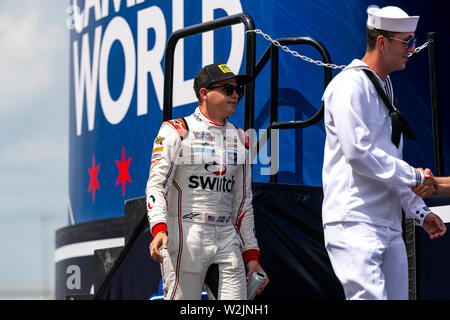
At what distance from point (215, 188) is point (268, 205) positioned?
2.27 feet

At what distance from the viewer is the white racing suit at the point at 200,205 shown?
3.48 metres

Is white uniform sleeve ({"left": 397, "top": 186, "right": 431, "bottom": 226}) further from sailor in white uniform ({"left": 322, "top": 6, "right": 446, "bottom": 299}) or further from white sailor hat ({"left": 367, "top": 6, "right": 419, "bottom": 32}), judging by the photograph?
white sailor hat ({"left": 367, "top": 6, "right": 419, "bottom": 32})

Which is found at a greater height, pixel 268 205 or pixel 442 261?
pixel 268 205

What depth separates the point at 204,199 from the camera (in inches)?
141

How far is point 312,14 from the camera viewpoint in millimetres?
5227

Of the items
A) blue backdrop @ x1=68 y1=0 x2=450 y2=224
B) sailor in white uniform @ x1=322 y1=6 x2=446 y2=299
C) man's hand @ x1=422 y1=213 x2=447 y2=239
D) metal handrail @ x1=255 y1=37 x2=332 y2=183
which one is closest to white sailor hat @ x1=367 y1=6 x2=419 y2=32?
sailor in white uniform @ x1=322 y1=6 x2=446 y2=299

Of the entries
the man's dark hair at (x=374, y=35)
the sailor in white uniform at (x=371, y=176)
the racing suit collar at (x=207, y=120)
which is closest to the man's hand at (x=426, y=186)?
the sailor in white uniform at (x=371, y=176)

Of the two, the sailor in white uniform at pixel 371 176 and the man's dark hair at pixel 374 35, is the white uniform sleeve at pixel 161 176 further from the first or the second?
the man's dark hair at pixel 374 35

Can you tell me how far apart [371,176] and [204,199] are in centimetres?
92

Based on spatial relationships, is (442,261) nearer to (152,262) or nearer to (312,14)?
(152,262)

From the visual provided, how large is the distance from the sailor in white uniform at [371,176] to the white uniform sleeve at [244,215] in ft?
2.32

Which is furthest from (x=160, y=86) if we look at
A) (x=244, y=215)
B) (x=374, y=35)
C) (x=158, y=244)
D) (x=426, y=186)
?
(x=426, y=186)

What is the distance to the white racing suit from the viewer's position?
348 cm
